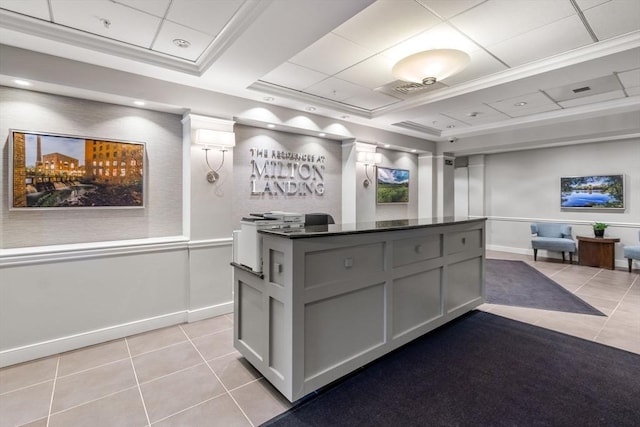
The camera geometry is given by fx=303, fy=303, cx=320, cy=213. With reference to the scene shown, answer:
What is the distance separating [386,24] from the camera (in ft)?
8.53

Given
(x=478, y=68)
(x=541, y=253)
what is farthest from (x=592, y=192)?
(x=478, y=68)

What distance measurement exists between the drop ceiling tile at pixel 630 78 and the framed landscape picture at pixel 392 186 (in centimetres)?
357

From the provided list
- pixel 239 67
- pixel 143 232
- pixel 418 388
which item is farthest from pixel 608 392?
pixel 143 232

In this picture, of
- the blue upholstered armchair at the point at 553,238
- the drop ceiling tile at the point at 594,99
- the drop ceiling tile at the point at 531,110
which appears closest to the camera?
the drop ceiling tile at the point at 594,99

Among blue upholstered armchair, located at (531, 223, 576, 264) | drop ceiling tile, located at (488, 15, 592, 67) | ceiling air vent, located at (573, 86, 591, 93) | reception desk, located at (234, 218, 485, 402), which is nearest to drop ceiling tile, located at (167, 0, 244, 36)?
reception desk, located at (234, 218, 485, 402)

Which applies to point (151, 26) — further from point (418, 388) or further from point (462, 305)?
point (462, 305)

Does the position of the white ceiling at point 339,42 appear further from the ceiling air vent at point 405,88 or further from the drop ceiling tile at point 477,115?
the drop ceiling tile at point 477,115

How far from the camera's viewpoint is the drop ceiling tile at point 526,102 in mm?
4338


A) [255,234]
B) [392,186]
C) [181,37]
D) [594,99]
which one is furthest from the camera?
[392,186]

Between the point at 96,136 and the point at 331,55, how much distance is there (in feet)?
8.81

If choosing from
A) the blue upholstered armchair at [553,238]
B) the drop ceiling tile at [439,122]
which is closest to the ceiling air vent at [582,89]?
the drop ceiling tile at [439,122]

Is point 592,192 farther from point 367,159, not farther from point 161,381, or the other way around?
point 161,381

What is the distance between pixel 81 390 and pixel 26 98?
276 cm

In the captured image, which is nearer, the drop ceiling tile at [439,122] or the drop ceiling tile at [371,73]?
the drop ceiling tile at [371,73]
